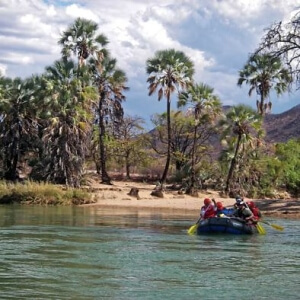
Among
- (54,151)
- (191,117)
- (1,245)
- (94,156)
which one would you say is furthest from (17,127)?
(1,245)

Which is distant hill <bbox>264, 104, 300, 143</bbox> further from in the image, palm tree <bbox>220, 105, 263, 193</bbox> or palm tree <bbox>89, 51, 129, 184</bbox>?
palm tree <bbox>220, 105, 263, 193</bbox>

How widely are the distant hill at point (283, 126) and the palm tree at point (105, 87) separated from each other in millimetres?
40685

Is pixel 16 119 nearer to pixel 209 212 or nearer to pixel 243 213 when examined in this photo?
pixel 209 212

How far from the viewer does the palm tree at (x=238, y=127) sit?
162 feet

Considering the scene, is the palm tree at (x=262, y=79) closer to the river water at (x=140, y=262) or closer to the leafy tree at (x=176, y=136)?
the leafy tree at (x=176, y=136)

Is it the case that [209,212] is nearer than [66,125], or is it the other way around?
[209,212]

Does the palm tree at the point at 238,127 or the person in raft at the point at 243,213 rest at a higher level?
the palm tree at the point at 238,127

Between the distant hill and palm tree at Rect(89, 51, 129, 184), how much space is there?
133ft

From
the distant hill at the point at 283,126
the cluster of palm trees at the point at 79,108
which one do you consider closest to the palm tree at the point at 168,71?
the cluster of palm trees at the point at 79,108

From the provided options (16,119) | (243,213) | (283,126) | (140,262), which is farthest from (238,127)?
(283,126)

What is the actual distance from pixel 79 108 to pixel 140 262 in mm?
30664

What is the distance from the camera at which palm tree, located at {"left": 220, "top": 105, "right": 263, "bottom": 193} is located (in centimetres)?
4934

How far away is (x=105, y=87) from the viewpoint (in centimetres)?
5709

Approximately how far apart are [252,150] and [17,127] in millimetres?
17282
